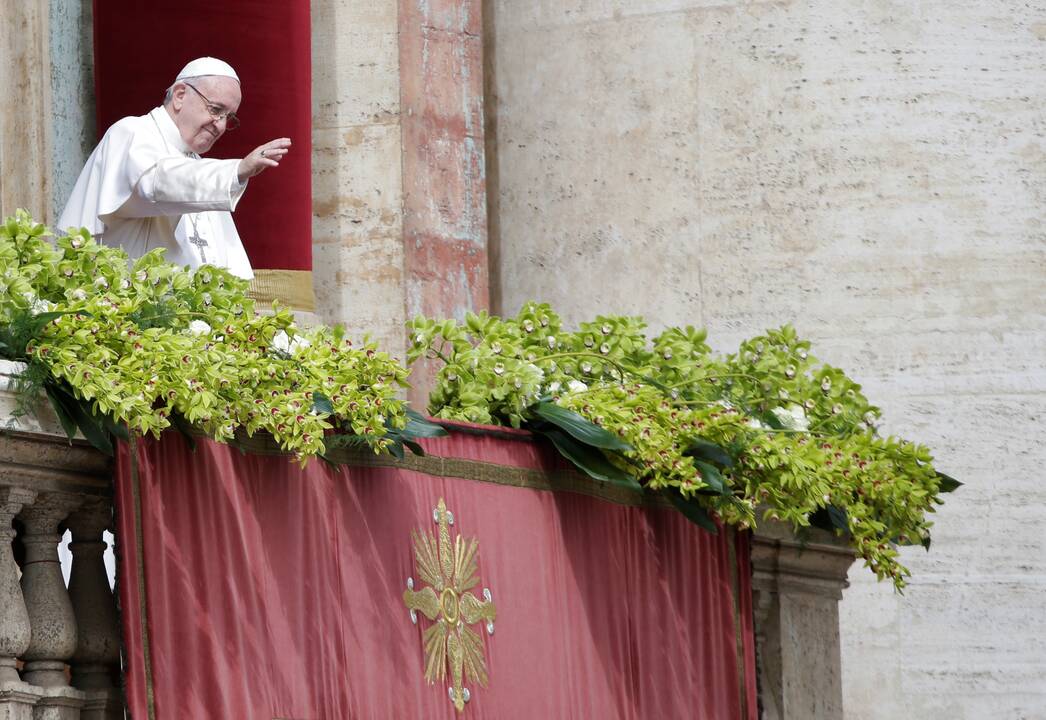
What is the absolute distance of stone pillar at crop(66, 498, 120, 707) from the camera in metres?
4.52

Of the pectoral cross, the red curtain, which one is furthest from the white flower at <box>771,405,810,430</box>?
the red curtain

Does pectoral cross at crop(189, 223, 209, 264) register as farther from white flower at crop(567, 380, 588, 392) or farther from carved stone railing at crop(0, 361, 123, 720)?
carved stone railing at crop(0, 361, 123, 720)

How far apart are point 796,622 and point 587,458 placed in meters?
1.23

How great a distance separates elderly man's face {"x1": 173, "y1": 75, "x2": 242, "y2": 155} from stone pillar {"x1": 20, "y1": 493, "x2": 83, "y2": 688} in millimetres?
1834

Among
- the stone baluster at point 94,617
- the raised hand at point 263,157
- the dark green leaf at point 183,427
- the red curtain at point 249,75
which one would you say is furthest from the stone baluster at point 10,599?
the red curtain at point 249,75

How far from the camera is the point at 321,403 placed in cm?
477

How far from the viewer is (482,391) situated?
18.5ft

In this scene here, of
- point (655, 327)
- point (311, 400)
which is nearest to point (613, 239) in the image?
point (655, 327)

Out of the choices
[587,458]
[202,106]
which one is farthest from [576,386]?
[202,106]

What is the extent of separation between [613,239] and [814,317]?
3.13 feet

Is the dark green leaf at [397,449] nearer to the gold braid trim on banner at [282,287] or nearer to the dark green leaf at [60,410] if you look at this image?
the dark green leaf at [60,410]

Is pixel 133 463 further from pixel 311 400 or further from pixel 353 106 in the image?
pixel 353 106

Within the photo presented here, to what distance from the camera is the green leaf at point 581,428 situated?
555 cm

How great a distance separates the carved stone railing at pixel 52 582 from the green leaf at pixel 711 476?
1.77 metres
